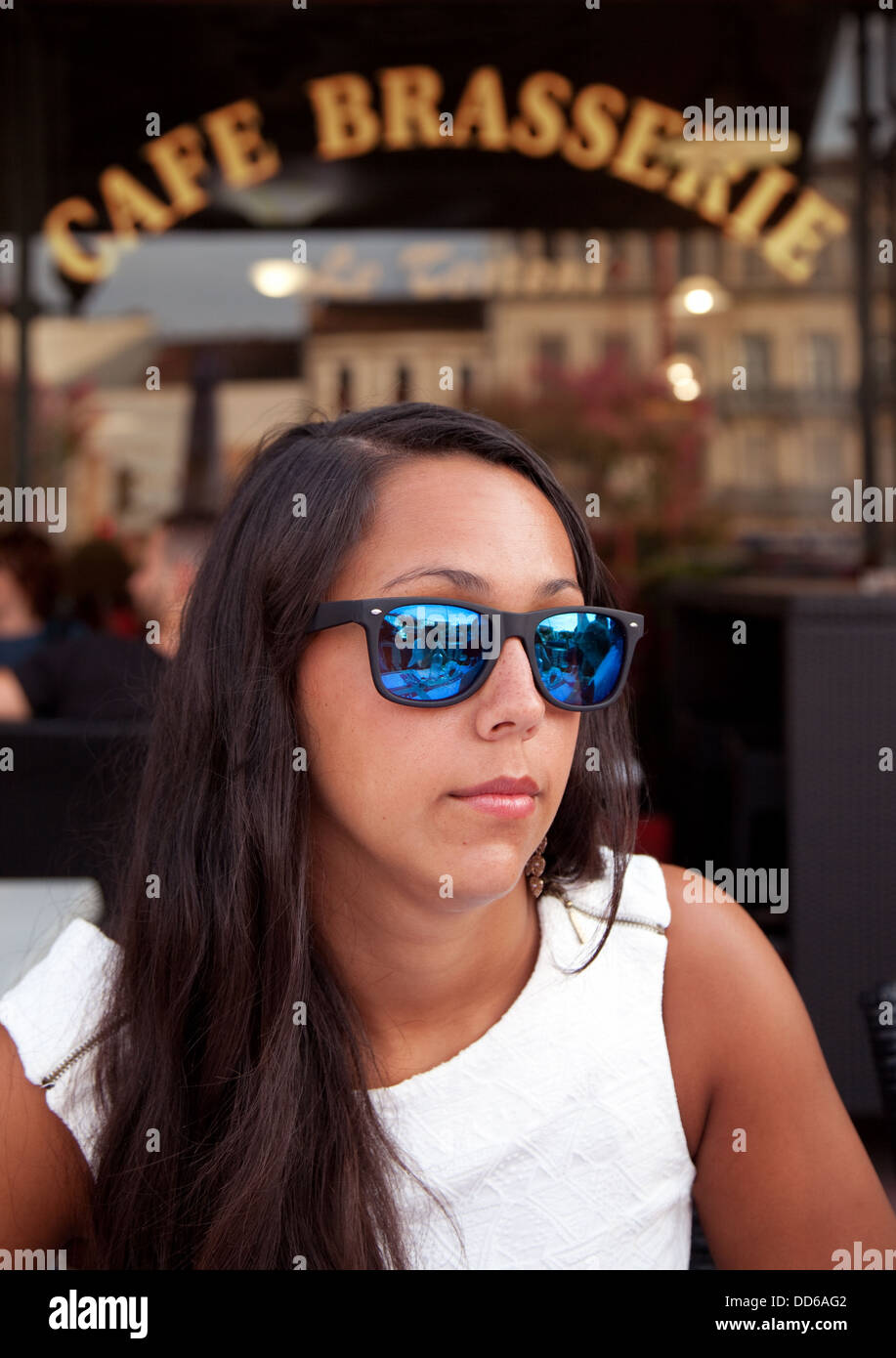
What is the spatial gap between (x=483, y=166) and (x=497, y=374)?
1.06 meters

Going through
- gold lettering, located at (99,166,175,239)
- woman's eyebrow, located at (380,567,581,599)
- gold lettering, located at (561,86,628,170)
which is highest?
gold lettering, located at (561,86,628,170)

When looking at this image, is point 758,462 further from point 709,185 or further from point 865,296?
point 709,185

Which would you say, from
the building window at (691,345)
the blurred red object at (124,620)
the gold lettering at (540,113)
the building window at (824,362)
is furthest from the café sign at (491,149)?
the blurred red object at (124,620)

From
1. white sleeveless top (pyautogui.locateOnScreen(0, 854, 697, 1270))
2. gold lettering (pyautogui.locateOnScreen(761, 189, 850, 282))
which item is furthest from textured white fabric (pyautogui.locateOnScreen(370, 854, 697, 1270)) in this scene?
gold lettering (pyautogui.locateOnScreen(761, 189, 850, 282))

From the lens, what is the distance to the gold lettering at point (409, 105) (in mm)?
6285

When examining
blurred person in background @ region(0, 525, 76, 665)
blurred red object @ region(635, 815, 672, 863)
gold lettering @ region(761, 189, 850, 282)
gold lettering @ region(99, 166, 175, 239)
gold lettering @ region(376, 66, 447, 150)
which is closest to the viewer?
blurred red object @ region(635, 815, 672, 863)

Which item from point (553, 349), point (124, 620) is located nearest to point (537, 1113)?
point (124, 620)

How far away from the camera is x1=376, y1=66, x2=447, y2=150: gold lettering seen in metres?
6.29

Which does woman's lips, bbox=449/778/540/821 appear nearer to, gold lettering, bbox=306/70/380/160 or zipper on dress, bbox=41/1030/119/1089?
zipper on dress, bbox=41/1030/119/1089

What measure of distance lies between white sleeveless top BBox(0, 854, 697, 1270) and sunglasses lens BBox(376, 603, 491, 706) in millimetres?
339

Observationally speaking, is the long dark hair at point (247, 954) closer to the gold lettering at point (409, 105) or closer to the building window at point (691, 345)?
the gold lettering at point (409, 105)
